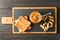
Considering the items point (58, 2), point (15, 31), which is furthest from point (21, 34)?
point (58, 2)

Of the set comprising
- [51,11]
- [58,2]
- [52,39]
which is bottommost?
[52,39]

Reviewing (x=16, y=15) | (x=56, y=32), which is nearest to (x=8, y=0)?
(x=16, y=15)

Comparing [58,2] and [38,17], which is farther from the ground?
[58,2]

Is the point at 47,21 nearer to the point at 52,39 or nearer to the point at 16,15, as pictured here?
the point at 52,39

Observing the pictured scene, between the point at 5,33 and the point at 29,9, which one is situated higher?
the point at 29,9

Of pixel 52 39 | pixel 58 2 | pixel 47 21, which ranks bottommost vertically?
pixel 52 39

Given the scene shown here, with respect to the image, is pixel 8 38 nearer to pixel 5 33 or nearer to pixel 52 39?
pixel 5 33

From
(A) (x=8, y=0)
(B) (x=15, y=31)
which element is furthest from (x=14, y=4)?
(B) (x=15, y=31)
